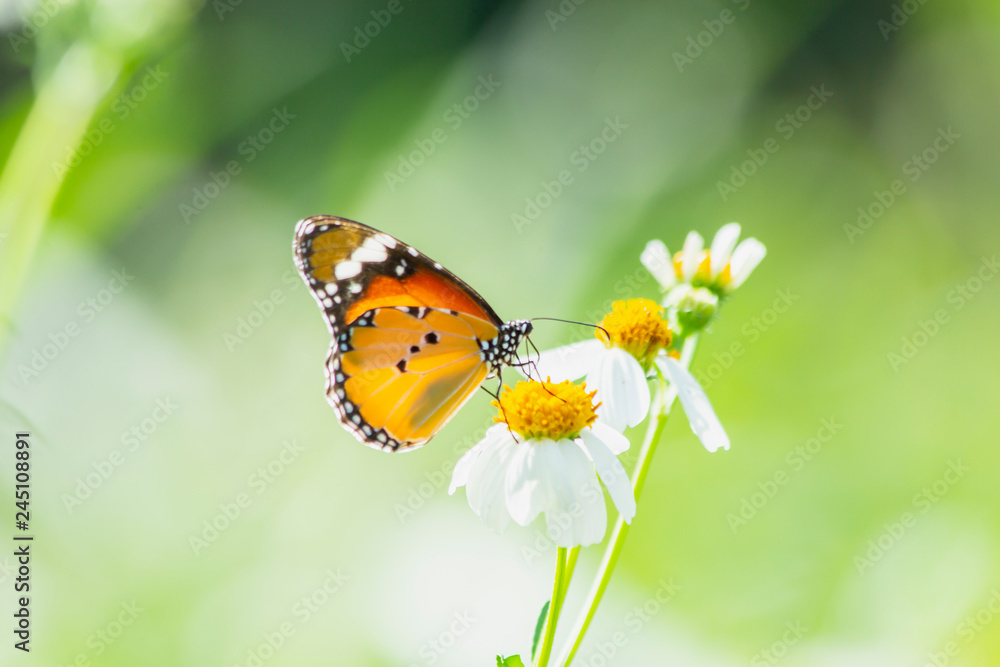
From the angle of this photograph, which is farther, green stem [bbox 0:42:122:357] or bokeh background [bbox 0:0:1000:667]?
bokeh background [bbox 0:0:1000:667]

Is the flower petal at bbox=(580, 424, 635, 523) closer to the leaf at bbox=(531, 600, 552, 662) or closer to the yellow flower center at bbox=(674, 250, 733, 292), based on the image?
the leaf at bbox=(531, 600, 552, 662)

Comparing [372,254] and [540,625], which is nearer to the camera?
Answer: [540,625]

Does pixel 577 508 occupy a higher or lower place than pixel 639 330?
lower

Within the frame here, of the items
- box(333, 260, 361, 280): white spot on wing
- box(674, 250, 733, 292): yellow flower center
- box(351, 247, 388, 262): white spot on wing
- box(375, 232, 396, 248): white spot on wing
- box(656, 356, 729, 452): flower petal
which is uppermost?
box(674, 250, 733, 292): yellow flower center

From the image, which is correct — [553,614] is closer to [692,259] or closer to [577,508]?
[577,508]

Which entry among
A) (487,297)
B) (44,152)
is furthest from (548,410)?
(487,297)

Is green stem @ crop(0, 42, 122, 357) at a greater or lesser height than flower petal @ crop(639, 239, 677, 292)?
lesser

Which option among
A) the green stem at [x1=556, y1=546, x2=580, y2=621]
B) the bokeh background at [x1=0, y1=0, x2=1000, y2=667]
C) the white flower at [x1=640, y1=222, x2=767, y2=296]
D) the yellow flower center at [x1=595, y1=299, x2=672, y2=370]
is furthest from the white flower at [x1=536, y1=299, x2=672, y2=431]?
the bokeh background at [x1=0, y1=0, x2=1000, y2=667]

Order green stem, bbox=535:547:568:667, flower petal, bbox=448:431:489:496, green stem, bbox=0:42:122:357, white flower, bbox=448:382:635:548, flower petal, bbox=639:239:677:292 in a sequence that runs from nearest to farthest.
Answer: green stem, bbox=535:547:568:667 → white flower, bbox=448:382:635:548 → flower petal, bbox=448:431:489:496 → flower petal, bbox=639:239:677:292 → green stem, bbox=0:42:122:357
